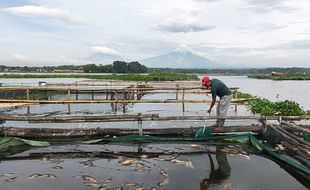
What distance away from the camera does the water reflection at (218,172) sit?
6879 millimetres

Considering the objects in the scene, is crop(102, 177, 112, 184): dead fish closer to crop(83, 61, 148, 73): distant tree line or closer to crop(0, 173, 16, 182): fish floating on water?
crop(0, 173, 16, 182): fish floating on water

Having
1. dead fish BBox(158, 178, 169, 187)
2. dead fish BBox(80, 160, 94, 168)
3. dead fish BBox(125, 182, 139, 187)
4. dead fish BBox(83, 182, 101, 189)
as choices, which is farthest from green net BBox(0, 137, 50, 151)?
dead fish BBox(158, 178, 169, 187)

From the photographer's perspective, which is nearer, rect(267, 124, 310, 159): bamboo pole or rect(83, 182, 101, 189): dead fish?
rect(83, 182, 101, 189): dead fish

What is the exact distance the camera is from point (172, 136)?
10359 mm

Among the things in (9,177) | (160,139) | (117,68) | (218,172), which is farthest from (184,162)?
(117,68)

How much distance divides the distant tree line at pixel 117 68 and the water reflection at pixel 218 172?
97477mm

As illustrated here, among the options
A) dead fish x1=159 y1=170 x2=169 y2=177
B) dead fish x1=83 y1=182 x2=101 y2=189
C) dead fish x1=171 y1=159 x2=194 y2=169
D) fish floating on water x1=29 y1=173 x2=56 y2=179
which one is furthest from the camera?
dead fish x1=171 y1=159 x2=194 y2=169

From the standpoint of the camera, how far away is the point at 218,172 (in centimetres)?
764

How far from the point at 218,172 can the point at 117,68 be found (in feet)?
327

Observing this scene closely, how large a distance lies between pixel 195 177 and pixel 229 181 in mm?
646

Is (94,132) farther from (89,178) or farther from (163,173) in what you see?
(163,173)

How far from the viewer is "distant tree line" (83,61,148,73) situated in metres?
106

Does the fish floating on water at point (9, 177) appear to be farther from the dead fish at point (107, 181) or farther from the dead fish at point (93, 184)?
the dead fish at point (107, 181)

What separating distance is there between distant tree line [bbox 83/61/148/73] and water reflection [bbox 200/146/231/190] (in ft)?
320
